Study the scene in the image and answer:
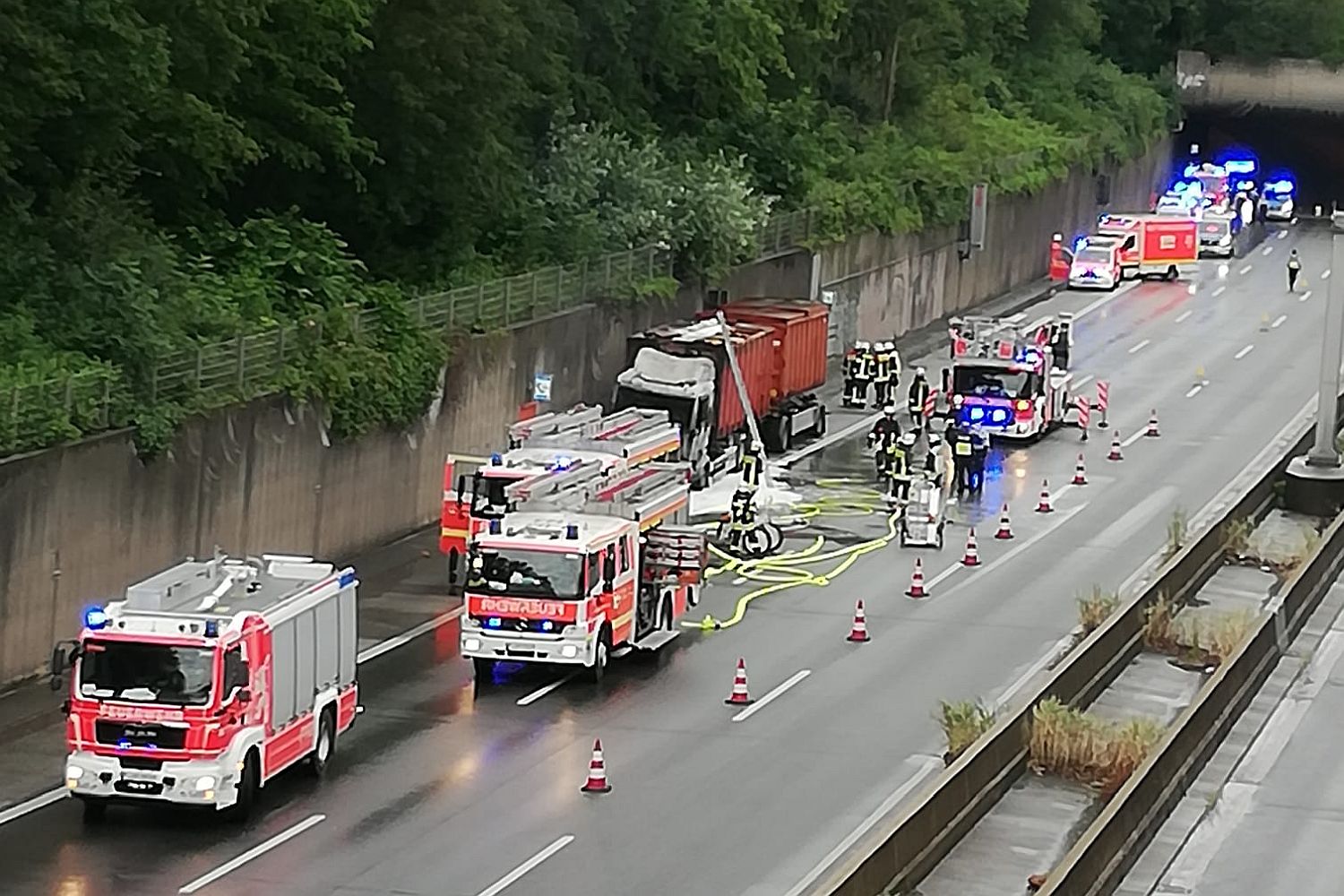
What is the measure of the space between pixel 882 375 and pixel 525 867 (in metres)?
36.2

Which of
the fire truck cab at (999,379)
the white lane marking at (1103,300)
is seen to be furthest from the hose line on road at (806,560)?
the white lane marking at (1103,300)

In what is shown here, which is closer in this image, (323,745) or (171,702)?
(171,702)

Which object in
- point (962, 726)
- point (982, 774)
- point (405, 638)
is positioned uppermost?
point (982, 774)

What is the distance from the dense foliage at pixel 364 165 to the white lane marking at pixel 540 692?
651 cm

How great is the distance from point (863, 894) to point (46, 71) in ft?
67.7

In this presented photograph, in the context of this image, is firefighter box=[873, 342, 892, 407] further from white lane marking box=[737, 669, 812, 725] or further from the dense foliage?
white lane marking box=[737, 669, 812, 725]

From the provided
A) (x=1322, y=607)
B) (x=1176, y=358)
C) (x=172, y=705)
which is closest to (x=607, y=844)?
(x=172, y=705)

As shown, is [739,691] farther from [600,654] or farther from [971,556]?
[971,556]

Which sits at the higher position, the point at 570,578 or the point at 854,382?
the point at 570,578

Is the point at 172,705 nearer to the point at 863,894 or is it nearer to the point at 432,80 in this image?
the point at 863,894

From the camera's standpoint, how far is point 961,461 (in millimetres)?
49750

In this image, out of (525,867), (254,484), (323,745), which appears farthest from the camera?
(254,484)

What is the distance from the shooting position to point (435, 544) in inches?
1729

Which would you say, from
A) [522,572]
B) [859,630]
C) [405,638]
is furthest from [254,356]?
[859,630]
